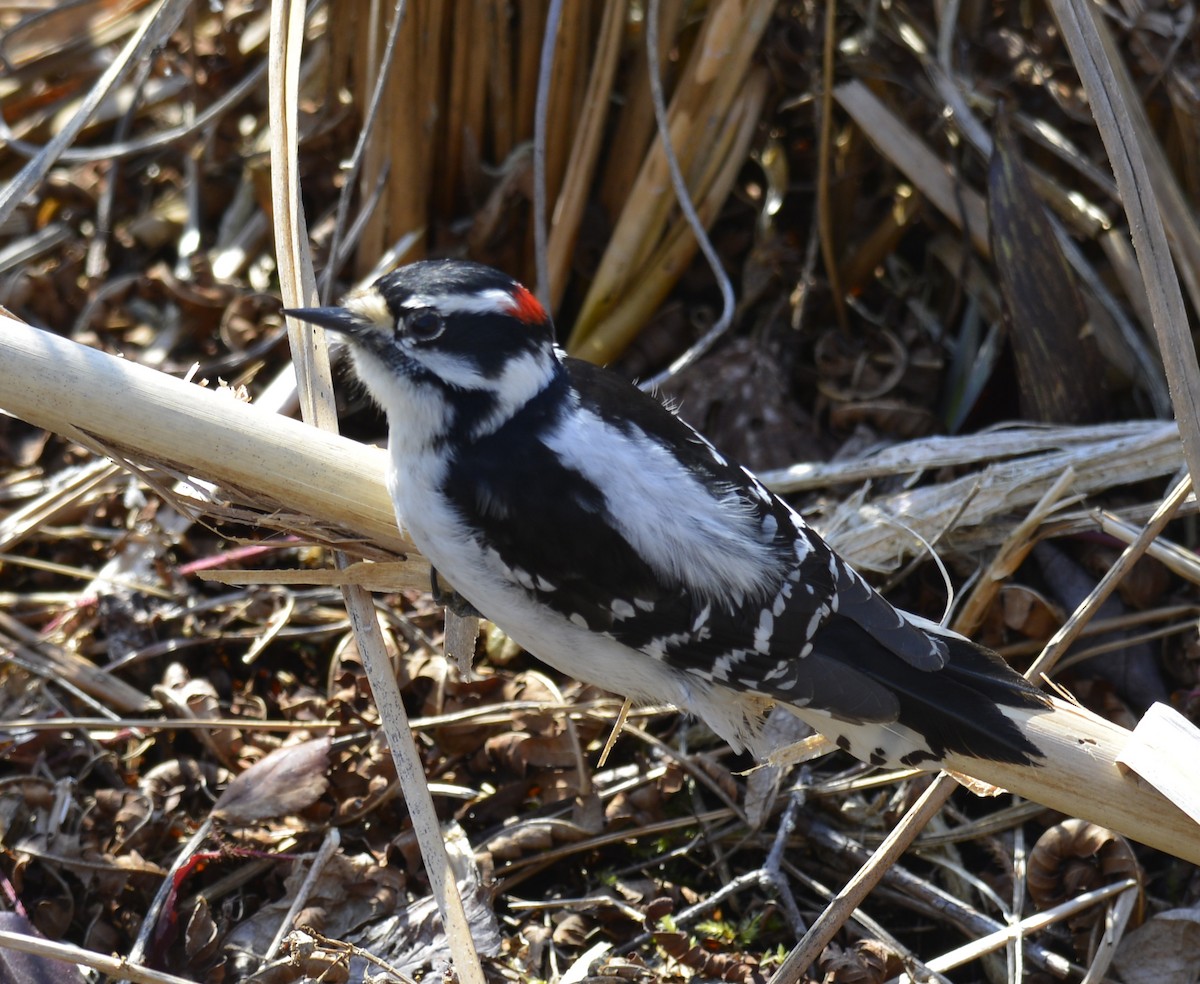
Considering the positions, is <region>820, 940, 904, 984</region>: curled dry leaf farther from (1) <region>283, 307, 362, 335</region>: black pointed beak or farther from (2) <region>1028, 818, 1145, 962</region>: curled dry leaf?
(1) <region>283, 307, 362, 335</region>: black pointed beak

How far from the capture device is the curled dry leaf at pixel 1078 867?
2.89 metres

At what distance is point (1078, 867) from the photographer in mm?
2916

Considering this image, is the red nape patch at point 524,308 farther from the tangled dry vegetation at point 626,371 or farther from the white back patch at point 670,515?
the tangled dry vegetation at point 626,371

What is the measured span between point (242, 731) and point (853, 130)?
2.65 metres

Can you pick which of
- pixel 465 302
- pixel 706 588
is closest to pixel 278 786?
pixel 706 588

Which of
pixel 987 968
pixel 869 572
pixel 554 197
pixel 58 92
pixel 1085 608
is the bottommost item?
pixel 987 968

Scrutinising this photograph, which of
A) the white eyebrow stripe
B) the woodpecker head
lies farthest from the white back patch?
the white eyebrow stripe

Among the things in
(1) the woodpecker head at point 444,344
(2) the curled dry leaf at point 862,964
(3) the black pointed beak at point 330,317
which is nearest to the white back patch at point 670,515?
(1) the woodpecker head at point 444,344

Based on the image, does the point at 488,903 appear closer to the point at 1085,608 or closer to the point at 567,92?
the point at 1085,608

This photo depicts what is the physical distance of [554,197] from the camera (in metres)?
4.11

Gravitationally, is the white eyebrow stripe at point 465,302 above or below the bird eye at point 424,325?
above

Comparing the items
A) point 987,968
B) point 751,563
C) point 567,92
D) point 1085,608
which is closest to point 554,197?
point 567,92

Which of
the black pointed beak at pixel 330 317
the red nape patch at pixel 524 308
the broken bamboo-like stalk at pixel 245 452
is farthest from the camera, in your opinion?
the red nape patch at pixel 524 308

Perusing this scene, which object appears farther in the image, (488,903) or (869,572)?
(869,572)
